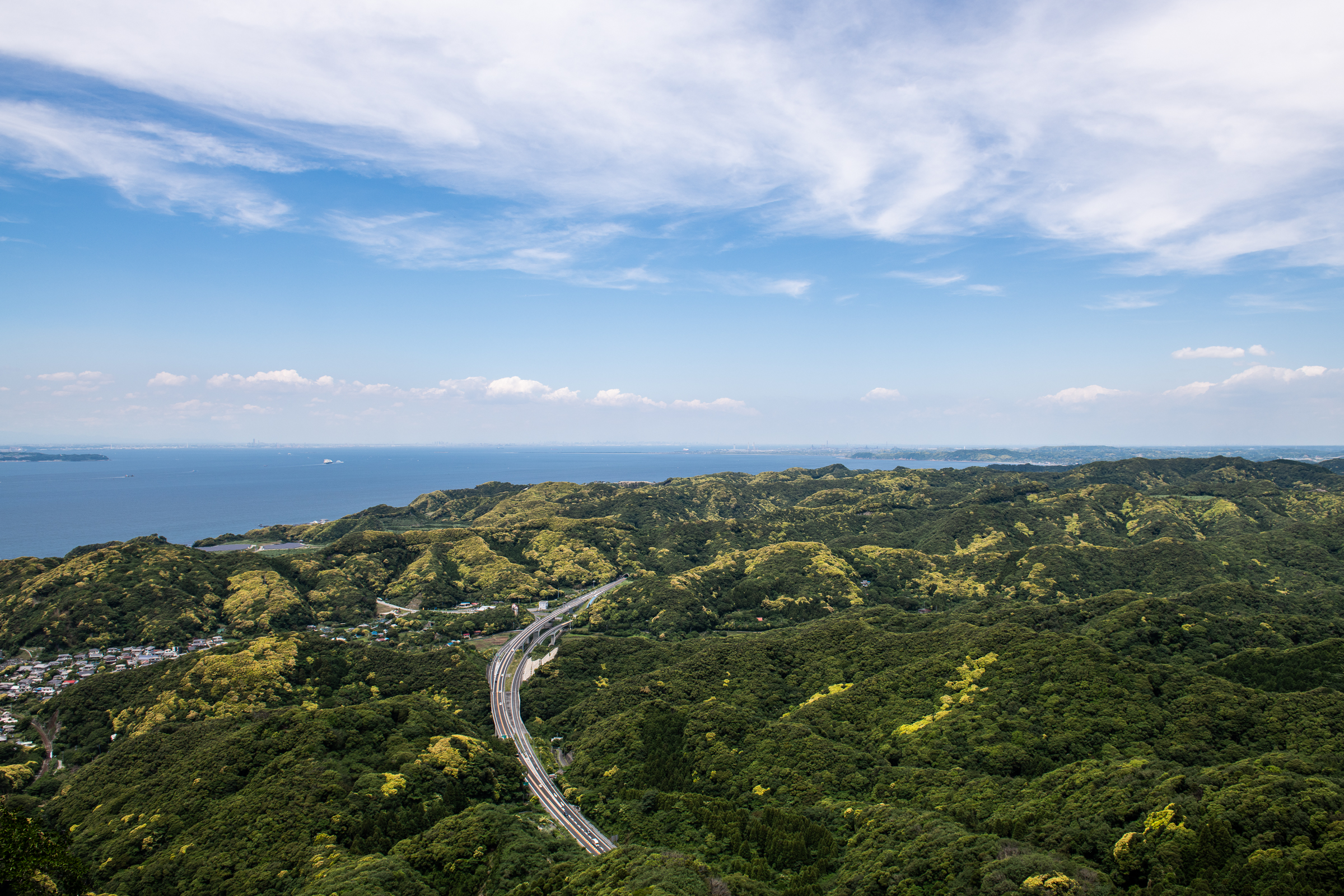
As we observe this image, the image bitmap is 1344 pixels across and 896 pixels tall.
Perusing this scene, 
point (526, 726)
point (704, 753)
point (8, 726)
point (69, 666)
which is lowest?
point (526, 726)

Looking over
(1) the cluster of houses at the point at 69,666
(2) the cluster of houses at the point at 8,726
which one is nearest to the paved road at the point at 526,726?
(1) the cluster of houses at the point at 69,666

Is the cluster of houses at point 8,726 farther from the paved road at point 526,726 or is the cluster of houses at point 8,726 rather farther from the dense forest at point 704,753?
the paved road at point 526,726

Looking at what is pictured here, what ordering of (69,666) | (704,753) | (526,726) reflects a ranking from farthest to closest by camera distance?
1. (69,666)
2. (526,726)
3. (704,753)

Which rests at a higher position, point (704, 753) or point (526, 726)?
point (704, 753)

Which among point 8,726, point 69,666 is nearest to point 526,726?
point 8,726

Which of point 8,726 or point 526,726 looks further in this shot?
point 526,726

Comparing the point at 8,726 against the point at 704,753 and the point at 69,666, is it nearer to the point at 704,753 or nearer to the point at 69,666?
the point at 69,666

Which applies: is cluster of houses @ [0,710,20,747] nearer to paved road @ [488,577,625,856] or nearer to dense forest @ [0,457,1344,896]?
dense forest @ [0,457,1344,896]

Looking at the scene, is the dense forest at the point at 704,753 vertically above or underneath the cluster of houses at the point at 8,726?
above
